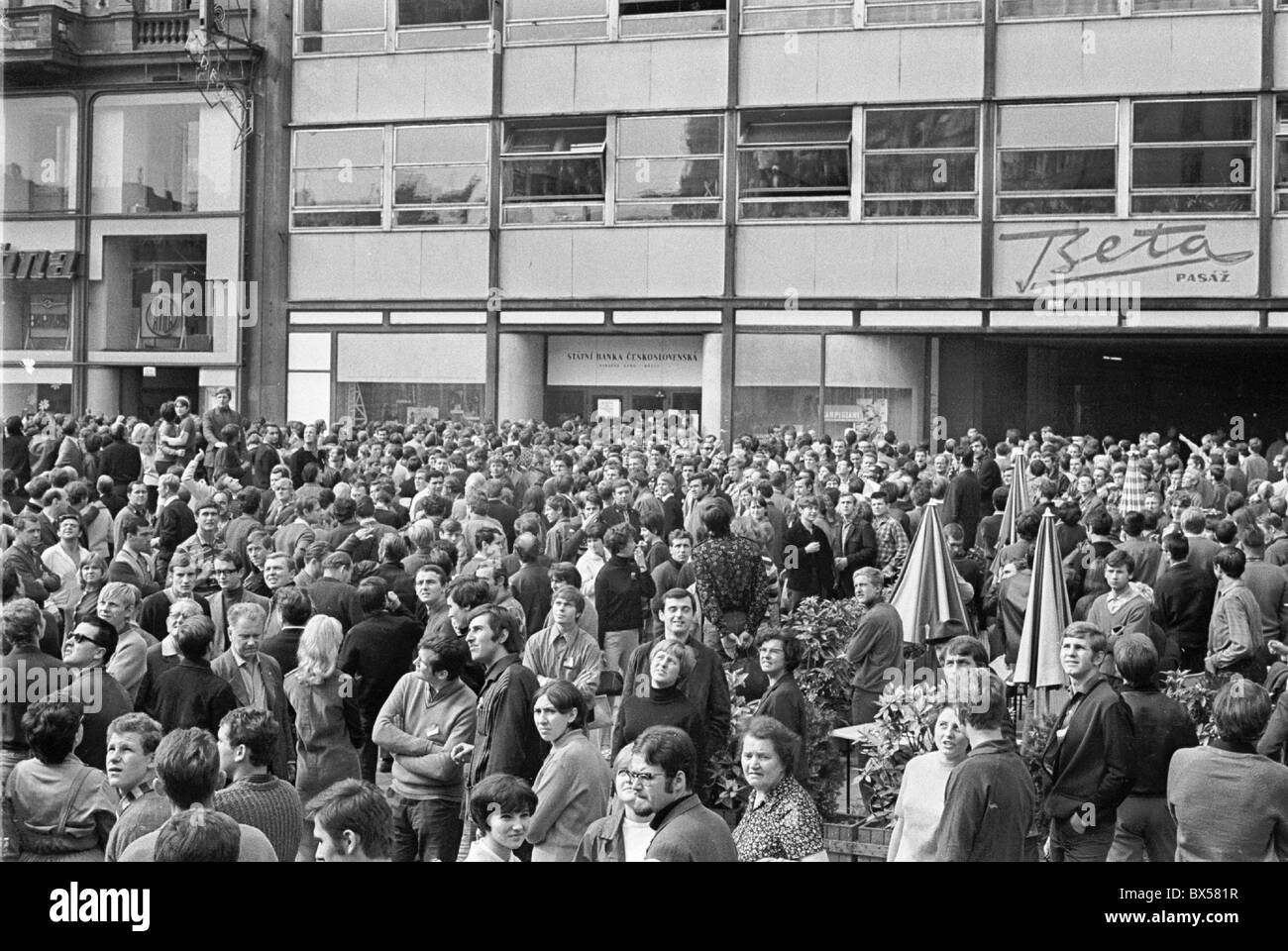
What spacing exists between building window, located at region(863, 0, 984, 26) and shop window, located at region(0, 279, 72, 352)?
18.0 metres

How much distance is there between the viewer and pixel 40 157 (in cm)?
3484

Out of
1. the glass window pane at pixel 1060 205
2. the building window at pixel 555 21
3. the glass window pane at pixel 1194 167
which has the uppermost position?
the building window at pixel 555 21

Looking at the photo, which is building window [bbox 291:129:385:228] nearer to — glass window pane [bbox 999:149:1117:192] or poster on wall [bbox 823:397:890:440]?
poster on wall [bbox 823:397:890:440]

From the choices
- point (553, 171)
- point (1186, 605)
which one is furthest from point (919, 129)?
point (1186, 605)

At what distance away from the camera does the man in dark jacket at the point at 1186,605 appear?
37.3ft

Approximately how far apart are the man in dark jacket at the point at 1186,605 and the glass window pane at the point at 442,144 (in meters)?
22.6

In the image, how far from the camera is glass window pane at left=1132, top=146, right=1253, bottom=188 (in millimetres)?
27969

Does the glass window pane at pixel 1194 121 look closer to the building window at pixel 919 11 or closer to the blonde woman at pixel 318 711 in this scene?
the building window at pixel 919 11

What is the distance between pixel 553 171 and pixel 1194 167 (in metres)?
12.0

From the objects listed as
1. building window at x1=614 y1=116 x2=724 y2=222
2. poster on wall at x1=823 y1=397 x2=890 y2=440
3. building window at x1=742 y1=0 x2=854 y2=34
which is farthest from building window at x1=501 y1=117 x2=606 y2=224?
poster on wall at x1=823 y1=397 x2=890 y2=440

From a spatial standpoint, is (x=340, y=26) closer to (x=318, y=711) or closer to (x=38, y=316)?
(x=38, y=316)

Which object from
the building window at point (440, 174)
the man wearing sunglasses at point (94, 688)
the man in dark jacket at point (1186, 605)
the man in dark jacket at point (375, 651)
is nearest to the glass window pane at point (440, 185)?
the building window at point (440, 174)

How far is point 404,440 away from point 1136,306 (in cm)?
1408
